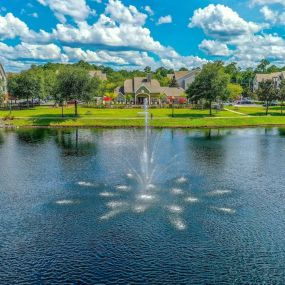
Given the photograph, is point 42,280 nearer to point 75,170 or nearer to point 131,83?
point 75,170

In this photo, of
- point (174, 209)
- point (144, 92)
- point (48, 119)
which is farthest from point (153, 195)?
point (144, 92)

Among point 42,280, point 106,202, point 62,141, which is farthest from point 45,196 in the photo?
point 62,141

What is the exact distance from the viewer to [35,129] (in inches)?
3359

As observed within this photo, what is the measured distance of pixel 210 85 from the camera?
100938mm

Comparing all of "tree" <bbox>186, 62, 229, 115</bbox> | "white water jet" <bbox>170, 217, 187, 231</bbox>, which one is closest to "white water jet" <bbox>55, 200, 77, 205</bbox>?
"white water jet" <bbox>170, 217, 187, 231</bbox>

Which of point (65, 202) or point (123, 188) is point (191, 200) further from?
point (65, 202)

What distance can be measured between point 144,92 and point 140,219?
119 metres

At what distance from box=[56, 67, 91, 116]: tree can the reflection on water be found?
42.8m

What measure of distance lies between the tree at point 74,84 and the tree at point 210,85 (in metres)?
29.9

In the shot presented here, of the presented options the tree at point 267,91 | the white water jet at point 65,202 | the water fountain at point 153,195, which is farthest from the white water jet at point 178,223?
the tree at point 267,91

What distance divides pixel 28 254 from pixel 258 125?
261 feet

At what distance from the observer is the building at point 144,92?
477ft

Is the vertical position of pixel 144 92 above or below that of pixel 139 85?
below

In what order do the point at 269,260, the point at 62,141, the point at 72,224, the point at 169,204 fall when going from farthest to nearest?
the point at 62,141, the point at 169,204, the point at 72,224, the point at 269,260
